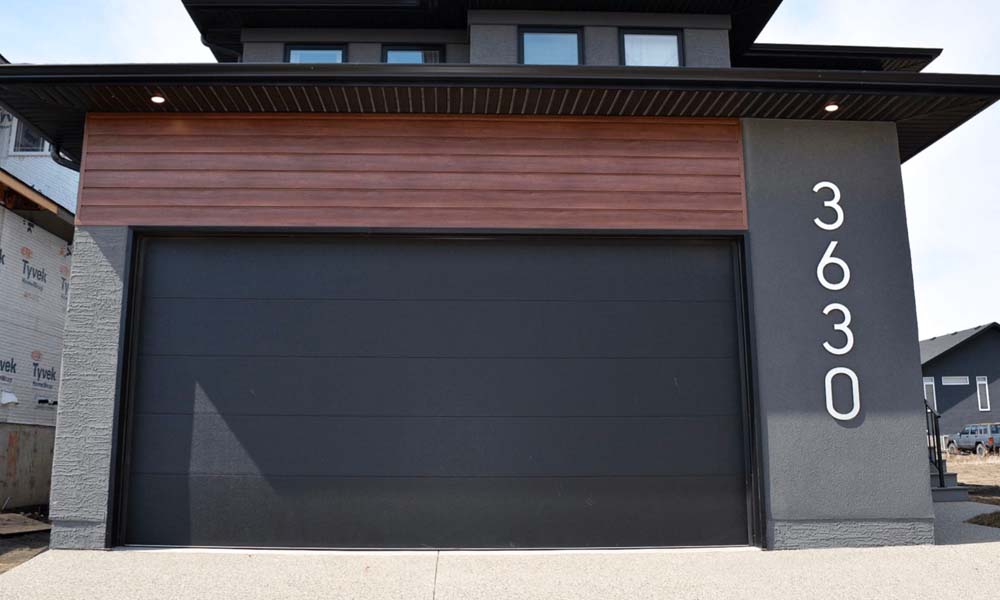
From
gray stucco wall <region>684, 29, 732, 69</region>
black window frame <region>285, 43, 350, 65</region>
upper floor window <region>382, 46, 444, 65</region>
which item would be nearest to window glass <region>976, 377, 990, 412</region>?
gray stucco wall <region>684, 29, 732, 69</region>

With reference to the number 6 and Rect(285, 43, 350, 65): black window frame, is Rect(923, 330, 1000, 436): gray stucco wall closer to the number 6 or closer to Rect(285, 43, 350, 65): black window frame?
the number 6

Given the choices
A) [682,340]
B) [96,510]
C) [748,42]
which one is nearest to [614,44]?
[748,42]

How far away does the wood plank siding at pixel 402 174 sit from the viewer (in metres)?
7.09

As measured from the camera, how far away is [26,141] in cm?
1432

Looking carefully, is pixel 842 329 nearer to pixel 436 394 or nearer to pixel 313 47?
pixel 436 394

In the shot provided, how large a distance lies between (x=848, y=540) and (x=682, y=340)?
2.21m

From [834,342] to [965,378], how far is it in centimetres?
2842

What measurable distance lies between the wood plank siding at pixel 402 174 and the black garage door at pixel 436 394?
0.29m

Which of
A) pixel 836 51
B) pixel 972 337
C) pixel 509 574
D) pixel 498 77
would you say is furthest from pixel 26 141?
pixel 972 337

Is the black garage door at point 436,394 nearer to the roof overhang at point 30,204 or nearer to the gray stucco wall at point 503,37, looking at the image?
the gray stucco wall at point 503,37

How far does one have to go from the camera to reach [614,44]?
894cm

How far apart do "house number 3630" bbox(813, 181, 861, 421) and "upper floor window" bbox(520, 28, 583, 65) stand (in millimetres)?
3215

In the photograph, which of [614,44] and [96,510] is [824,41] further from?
[96,510]

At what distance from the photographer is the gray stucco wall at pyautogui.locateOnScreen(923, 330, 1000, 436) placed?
30.2 metres
